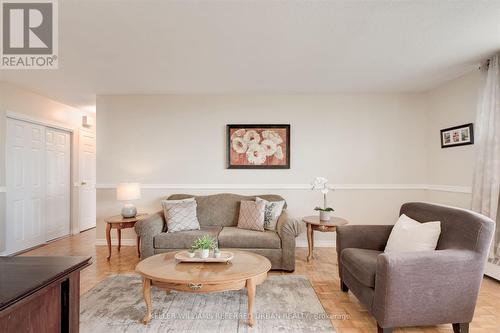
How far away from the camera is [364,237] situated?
2.71 metres

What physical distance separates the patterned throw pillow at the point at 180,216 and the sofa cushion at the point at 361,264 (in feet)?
6.36

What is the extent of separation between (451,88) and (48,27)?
189 inches

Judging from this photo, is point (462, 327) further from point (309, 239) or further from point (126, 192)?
point (126, 192)

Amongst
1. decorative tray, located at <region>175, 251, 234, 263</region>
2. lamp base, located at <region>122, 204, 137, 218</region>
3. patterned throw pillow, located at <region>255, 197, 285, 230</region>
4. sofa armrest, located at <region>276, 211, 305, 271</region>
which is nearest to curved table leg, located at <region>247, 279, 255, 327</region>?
decorative tray, located at <region>175, 251, 234, 263</region>

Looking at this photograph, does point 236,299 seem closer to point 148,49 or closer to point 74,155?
point 148,49

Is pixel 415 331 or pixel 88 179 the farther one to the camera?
pixel 88 179

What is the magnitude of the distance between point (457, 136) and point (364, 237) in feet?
7.32

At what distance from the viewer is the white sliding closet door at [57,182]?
4703 mm

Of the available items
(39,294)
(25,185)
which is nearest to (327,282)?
(39,294)

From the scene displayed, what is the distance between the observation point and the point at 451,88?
152 inches

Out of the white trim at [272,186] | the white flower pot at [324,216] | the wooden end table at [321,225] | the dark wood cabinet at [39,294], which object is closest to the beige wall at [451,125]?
the white trim at [272,186]

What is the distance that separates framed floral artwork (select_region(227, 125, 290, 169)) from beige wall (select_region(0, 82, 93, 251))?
10.2ft

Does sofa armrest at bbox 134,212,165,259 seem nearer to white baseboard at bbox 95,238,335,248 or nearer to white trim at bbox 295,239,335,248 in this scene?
white baseboard at bbox 95,238,335,248

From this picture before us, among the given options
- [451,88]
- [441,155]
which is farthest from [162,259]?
[451,88]
